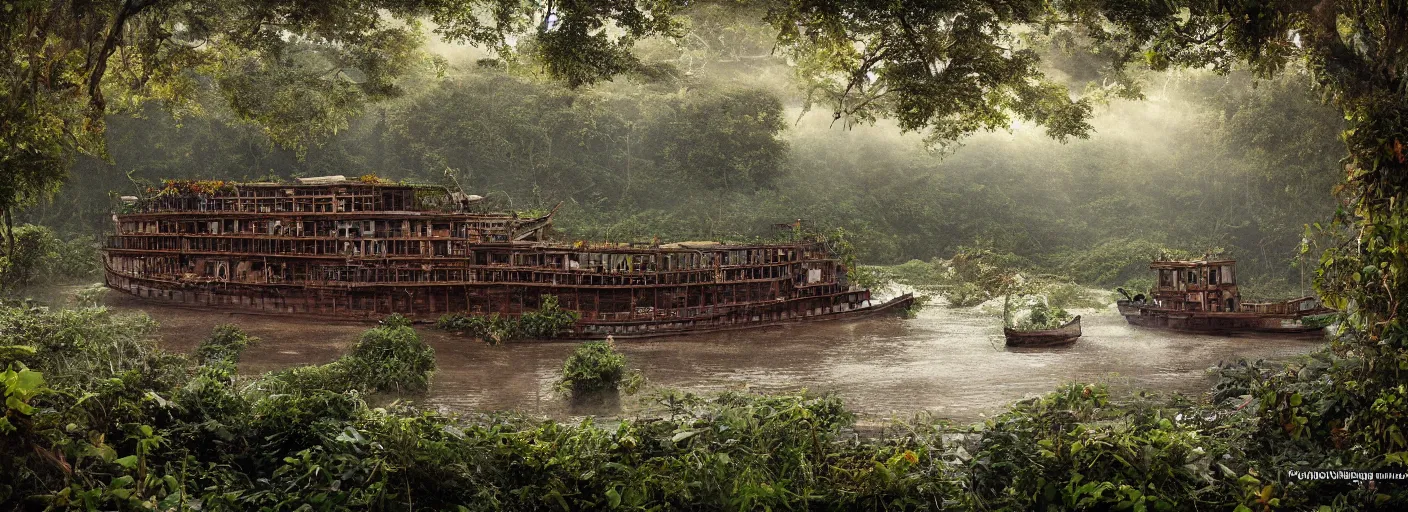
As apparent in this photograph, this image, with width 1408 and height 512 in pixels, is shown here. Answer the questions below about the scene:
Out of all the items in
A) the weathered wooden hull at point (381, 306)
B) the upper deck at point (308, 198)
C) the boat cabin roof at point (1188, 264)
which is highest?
the upper deck at point (308, 198)

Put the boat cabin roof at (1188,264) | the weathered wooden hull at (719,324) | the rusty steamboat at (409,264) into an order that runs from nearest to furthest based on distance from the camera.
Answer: the weathered wooden hull at (719,324)
the rusty steamboat at (409,264)
the boat cabin roof at (1188,264)

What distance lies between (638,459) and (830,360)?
27.0 ft

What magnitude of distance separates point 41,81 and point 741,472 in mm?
6943

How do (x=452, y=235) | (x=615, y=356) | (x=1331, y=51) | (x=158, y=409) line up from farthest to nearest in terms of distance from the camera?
(x=452, y=235) → (x=615, y=356) → (x=1331, y=51) → (x=158, y=409)

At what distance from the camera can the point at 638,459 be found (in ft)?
18.7

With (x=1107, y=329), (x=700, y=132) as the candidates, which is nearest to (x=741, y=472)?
(x=1107, y=329)

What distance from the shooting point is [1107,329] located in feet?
54.0

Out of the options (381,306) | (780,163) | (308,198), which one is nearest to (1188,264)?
(780,163)

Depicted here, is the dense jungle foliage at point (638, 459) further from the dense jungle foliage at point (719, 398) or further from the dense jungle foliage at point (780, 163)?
the dense jungle foliage at point (780, 163)

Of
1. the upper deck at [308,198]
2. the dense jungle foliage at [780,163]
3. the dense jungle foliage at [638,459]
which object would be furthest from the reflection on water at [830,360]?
the dense jungle foliage at [780,163]

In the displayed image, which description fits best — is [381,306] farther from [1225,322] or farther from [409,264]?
[1225,322]

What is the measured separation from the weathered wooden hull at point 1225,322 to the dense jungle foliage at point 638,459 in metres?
10.3

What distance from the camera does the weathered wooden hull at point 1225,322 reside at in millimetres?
14977

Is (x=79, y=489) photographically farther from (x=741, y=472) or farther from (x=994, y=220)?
(x=994, y=220)
